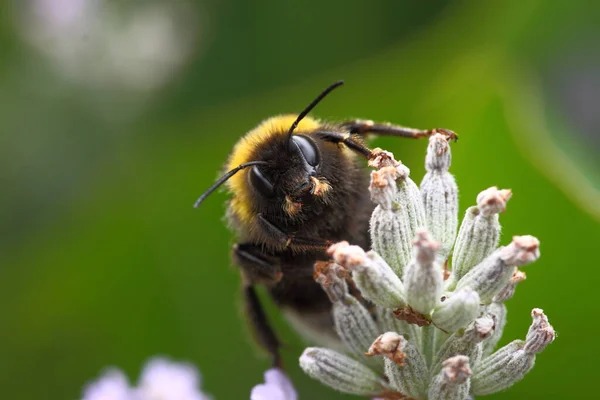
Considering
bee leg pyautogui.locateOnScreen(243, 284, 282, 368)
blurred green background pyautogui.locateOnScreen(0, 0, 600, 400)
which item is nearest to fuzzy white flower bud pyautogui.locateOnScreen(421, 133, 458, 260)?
bee leg pyautogui.locateOnScreen(243, 284, 282, 368)

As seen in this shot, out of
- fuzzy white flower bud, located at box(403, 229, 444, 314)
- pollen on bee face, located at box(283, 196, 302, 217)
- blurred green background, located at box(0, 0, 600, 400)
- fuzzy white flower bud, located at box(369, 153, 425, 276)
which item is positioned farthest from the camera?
blurred green background, located at box(0, 0, 600, 400)

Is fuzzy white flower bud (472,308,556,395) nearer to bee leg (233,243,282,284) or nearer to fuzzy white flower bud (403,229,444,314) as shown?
fuzzy white flower bud (403,229,444,314)

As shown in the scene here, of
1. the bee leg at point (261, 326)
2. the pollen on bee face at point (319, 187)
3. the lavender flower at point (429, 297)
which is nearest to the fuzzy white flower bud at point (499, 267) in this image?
the lavender flower at point (429, 297)

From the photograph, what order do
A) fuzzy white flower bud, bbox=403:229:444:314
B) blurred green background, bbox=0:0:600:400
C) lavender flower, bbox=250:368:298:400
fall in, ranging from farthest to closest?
blurred green background, bbox=0:0:600:400
lavender flower, bbox=250:368:298:400
fuzzy white flower bud, bbox=403:229:444:314

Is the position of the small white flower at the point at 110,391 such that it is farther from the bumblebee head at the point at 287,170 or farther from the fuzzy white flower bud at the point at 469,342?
the fuzzy white flower bud at the point at 469,342

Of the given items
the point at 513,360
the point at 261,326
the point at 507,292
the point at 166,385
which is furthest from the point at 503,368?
the point at 166,385

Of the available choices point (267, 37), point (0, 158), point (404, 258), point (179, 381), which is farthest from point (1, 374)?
point (404, 258)
